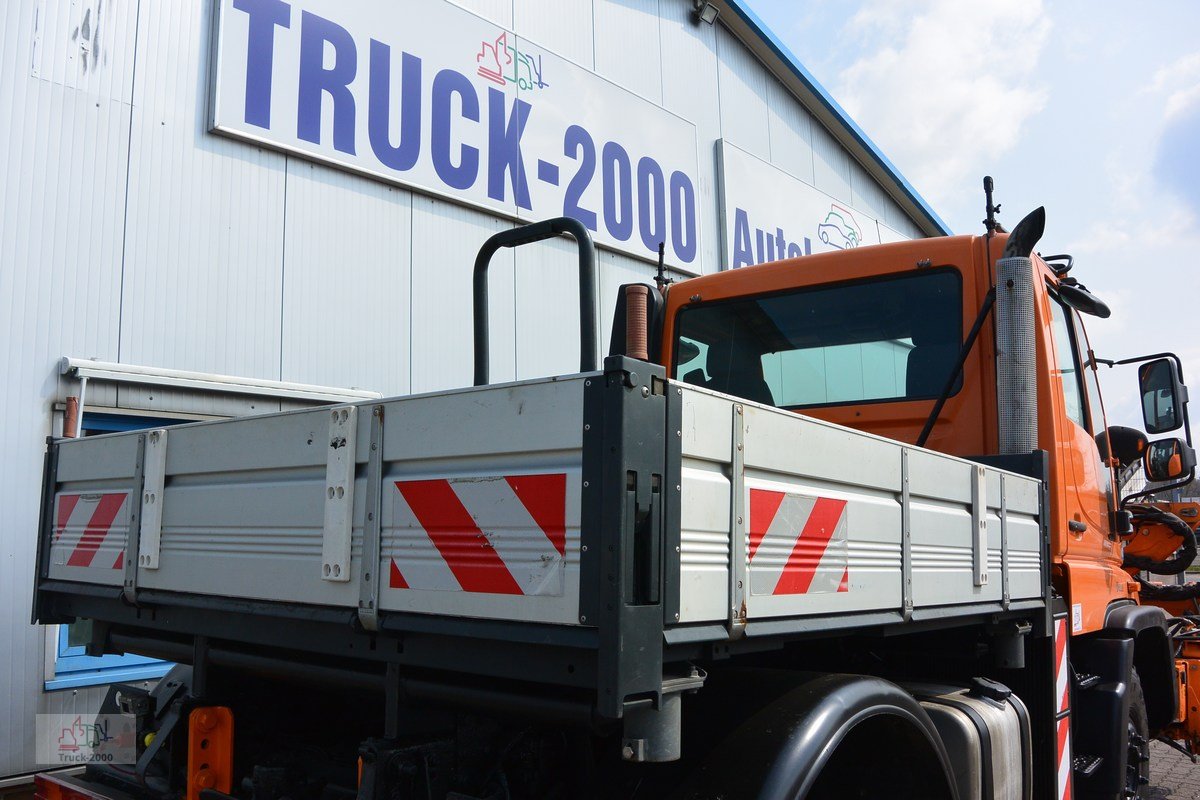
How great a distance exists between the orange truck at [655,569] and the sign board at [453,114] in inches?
155

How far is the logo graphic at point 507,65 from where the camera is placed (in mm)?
8164

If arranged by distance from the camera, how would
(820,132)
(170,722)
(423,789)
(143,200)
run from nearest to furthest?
(423,789), (170,722), (143,200), (820,132)

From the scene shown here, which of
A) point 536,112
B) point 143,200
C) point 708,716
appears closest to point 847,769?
point 708,716

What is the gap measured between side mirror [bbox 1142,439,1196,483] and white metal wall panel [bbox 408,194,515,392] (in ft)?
16.0

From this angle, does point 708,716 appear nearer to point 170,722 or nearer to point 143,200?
point 170,722

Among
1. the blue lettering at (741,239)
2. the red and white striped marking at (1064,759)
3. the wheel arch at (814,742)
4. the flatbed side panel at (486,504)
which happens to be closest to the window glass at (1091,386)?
the red and white striped marking at (1064,759)

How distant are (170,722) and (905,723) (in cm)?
213

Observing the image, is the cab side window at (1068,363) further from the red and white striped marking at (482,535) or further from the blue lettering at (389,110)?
the blue lettering at (389,110)

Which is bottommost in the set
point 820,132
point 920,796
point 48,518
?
point 920,796

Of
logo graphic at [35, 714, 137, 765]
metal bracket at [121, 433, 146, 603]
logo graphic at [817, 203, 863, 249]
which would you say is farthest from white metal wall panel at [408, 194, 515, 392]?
logo graphic at [817, 203, 863, 249]

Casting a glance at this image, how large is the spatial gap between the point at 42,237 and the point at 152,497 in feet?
11.4

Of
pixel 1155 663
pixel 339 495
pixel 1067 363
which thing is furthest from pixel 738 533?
pixel 1155 663

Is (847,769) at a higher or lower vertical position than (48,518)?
lower

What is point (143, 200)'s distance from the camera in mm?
5906
